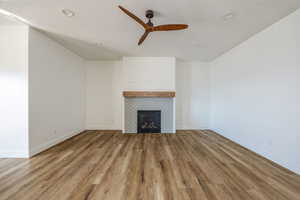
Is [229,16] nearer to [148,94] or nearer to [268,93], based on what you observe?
[268,93]

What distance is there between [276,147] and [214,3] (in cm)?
272

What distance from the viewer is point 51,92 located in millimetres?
3148

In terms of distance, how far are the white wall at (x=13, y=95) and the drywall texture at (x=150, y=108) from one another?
261cm

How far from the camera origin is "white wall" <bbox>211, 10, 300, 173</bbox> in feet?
6.96

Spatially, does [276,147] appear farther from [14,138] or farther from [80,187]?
[14,138]

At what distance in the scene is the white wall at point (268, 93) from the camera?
83.5 inches

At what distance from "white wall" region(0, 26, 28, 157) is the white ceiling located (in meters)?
0.64

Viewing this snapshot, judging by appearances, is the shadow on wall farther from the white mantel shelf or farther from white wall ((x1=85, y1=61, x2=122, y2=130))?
the white mantel shelf

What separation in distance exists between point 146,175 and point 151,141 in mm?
1630

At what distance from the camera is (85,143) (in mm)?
3381

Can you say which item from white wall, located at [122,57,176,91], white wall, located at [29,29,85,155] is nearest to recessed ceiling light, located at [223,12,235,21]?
white wall, located at [122,57,176,91]

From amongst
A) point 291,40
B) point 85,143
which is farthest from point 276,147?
point 85,143

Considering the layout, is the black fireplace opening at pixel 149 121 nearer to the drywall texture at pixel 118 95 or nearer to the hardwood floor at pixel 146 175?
the drywall texture at pixel 118 95

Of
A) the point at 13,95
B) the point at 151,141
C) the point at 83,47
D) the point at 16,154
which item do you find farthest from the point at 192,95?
the point at 16,154
